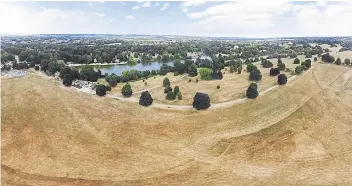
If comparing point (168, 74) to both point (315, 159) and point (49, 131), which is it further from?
point (315, 159)

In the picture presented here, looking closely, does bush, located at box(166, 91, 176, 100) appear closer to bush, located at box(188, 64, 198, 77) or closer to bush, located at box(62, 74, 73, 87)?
bush, located at box(62, 74, 73, 87)

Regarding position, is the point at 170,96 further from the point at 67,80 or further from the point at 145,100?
Result: the point at 67,80

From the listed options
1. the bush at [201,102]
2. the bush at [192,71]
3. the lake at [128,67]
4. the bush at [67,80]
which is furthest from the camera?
the lake at [128,67]

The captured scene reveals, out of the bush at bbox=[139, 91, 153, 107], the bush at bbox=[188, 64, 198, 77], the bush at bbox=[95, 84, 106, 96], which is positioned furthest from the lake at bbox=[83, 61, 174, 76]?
the bush at bbox=[139, 91, 153, 107]

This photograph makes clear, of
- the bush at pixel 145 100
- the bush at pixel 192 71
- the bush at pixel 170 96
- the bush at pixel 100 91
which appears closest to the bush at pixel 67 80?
the bush at pixel 100 91

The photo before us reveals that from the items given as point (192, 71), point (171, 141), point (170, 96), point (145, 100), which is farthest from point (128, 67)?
point (171, 141)

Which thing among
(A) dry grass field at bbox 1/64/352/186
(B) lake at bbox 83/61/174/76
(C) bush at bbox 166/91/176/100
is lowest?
(B) lake at bbox 83/61/174/76

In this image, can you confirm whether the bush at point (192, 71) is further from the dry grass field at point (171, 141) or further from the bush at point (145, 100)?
the bush at point (145, 100)

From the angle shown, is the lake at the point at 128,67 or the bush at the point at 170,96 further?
the lake at the point at 128,67

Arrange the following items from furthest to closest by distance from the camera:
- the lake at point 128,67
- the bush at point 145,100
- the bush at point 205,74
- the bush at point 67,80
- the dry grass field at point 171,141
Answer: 1. the lake at point 128,67
2. the bush at point 205,74
3. the bush at point 67,80
4. the bush at point 145,100
5. the dry grass field at point 171,141
